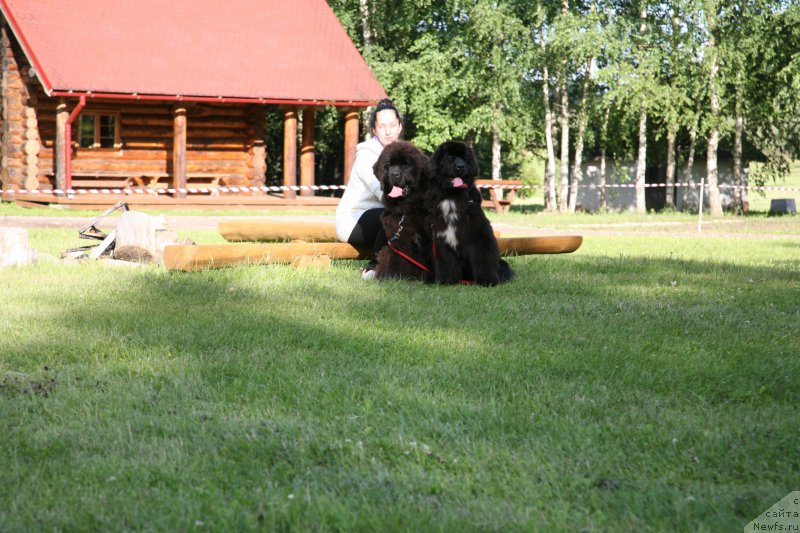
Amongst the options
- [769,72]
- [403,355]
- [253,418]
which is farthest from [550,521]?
[769,72]

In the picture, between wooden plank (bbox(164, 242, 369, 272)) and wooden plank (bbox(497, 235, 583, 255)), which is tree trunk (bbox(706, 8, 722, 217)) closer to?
wooden plank (bbox(497, 235, 583, 255))

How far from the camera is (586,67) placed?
1054 inches

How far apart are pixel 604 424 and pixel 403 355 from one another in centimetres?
146

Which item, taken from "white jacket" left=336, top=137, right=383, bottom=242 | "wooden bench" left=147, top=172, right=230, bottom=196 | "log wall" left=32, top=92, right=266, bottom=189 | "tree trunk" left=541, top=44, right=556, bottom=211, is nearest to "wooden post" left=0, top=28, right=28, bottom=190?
"log wall" left=32, top=92, right=266, bottom=189

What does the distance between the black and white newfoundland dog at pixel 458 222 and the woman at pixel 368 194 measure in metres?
0.75

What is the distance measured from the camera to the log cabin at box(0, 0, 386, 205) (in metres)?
21.4

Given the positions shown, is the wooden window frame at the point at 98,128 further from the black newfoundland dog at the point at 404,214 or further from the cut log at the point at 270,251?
the black newfoundland dog at the point at 404,214

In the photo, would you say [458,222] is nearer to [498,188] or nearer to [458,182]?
[458,182]

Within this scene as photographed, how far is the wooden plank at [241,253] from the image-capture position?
26.2 ft

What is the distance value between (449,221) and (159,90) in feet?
51.9

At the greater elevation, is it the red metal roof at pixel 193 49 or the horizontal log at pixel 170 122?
the red metal roof at pixel 193 49

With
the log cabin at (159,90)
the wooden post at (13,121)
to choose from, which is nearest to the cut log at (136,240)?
the log cabin at (159,90)

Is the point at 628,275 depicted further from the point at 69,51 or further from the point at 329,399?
the point at 69,51

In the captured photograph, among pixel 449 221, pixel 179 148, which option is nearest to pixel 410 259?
pixel 449 221
